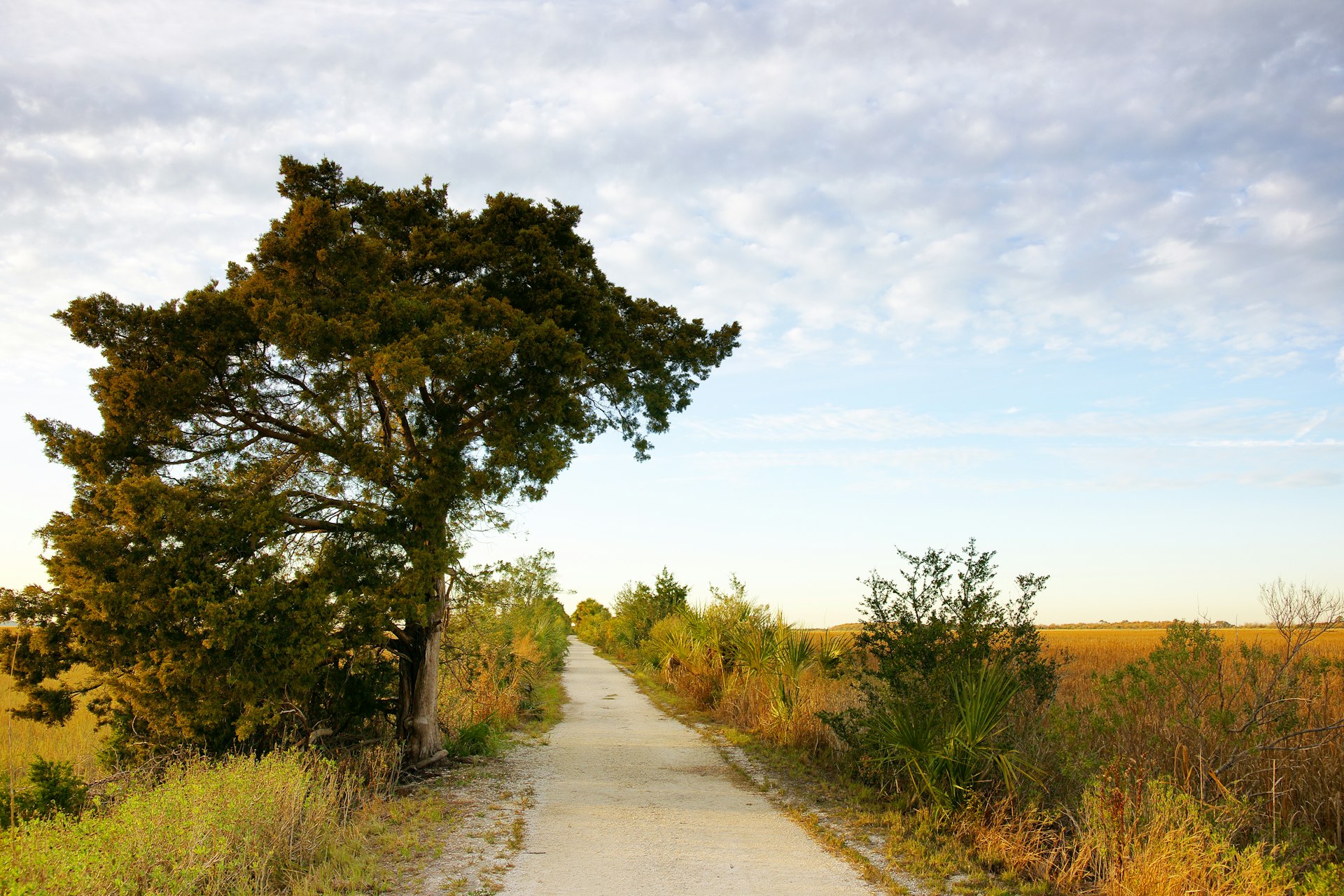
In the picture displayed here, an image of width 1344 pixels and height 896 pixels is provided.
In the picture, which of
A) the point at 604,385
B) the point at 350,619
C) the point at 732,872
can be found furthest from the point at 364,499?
the point at 732,872

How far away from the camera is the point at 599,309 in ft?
38.1

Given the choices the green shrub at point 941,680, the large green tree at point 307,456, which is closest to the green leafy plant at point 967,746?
the green shrub at point 941,680

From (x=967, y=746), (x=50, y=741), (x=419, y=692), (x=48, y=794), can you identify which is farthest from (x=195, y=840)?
(x=50, y=741)

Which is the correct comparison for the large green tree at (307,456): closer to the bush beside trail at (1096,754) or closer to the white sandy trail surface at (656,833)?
the white sandy trail surface at (656,833)

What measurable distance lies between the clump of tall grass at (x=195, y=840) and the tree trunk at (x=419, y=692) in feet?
11.7

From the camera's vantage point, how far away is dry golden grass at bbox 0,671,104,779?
11961 millimetres

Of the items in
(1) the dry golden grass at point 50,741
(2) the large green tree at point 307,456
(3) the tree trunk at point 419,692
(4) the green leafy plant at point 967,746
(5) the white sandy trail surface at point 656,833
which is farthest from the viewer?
(1) the dry golden grass at point 50,741

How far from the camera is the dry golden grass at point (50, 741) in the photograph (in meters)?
12.0

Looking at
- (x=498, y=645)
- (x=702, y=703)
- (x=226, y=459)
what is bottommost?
(x=702, y=703)

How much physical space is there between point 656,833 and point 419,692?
488cm

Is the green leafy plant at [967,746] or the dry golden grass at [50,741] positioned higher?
the green leafy plant at [967,746]

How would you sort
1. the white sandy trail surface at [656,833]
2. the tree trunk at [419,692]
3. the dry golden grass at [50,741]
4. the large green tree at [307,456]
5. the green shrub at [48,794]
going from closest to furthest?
1. the white sandy trail surface at [656,833]
2. the green shrub at [48,794]
3. the large green tree at [307,456]
4. the tree trunk at [419,692]
5. the dry golden grass at [50,741]

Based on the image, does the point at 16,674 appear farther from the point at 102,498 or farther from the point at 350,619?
the point at 350,619

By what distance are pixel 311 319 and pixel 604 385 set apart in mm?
4412
